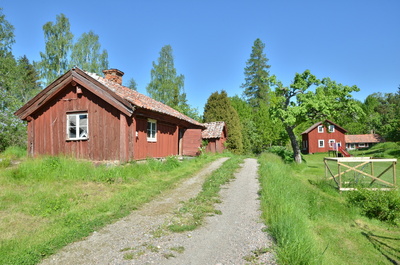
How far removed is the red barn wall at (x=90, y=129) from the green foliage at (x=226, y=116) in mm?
18770

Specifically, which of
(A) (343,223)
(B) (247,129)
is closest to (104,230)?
(A) (343,223)

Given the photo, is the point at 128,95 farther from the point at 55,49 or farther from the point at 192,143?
the point at 55,49

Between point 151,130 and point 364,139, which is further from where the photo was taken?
point 364,139

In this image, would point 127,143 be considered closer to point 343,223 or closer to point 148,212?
point 148,212

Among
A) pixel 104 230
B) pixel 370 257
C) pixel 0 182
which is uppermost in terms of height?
pixel 0 182

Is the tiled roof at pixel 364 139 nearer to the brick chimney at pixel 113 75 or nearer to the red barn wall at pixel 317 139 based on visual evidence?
the red barn wall at pixel 317 139

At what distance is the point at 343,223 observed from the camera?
8.17 meters

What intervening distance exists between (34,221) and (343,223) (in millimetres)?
8600

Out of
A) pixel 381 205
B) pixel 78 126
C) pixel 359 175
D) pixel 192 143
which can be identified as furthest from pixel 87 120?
pixel 359 175

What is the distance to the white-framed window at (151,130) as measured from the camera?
1368 centimetres

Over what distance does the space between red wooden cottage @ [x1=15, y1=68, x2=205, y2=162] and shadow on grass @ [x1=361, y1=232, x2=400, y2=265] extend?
9314 mm

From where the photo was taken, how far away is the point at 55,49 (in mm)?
29297

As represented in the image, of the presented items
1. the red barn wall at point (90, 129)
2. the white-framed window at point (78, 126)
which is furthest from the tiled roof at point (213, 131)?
the white-framed window at point (78, 126)

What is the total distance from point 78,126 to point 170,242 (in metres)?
9.76
